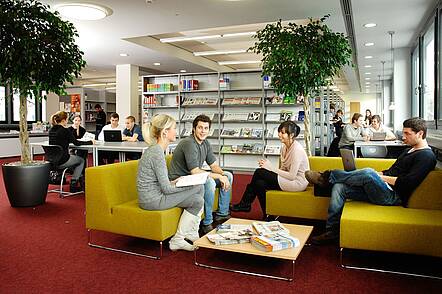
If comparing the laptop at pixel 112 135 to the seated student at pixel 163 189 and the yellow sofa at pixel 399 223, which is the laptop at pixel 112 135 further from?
the yellow sofa at pixel 399 223

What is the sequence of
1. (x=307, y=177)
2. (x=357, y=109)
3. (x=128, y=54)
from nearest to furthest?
1. (x=307, y=177)
2. (x=128, y=54)
3. (x=357, y=109)

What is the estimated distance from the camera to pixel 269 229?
10.4 ft

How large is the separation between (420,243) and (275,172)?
1.60 metres

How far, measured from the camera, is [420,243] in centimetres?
286

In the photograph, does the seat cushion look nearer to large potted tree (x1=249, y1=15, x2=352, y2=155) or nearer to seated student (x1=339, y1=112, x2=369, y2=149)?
large potted tree (x1=249, y1=15, x2=352, y2=155)

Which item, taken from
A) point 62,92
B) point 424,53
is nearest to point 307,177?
point 62,92

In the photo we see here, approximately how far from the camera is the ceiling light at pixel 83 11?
636 centimetres

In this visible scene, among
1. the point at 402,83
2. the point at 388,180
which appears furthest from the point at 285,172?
the point at 402,83

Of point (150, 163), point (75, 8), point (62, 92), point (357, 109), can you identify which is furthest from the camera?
point (357, 109)

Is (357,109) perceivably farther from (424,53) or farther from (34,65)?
(34,65)

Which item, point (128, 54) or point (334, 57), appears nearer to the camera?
point (334, 57)

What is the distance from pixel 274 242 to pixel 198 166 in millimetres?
1345

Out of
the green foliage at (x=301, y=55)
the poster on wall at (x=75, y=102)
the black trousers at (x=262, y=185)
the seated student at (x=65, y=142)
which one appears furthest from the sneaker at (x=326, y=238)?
the poster on wall at (x=75, y=102)

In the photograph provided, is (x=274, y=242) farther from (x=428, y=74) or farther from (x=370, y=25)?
(x=428, y=74)
